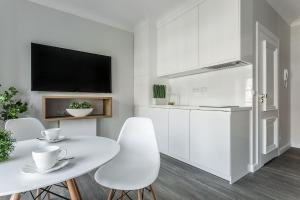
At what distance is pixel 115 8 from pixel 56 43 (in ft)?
3.89

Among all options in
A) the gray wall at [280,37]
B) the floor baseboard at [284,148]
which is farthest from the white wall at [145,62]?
the floor baseboard at [284,148]

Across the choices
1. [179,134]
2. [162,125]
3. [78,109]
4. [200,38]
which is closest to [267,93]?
[200,38]

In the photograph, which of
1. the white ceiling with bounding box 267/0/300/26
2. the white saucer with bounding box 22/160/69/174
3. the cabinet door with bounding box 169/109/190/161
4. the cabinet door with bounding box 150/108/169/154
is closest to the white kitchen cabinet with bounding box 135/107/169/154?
the cabinet door with bounding box 150/108/169/154

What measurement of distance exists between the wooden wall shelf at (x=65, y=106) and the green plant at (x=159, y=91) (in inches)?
34.8

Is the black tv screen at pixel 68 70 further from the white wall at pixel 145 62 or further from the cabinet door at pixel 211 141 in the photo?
the cabinet door at pixel 211 141

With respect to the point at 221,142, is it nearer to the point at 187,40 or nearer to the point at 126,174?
the point at 126,174

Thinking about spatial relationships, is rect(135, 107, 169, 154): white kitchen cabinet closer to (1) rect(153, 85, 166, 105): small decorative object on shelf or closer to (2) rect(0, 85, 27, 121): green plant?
(1) rect(153, 85, 166, 105): small decorative object on shelf

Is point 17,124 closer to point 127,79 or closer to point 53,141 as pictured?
point 53,141

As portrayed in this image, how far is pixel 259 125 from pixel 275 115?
0.69 m

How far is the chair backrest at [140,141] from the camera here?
1.46m

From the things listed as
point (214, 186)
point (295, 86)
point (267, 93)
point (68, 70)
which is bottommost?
point (214, 186)

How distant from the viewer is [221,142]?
2.09m

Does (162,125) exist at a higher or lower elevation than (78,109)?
lower

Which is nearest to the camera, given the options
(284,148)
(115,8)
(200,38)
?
(200,38)
